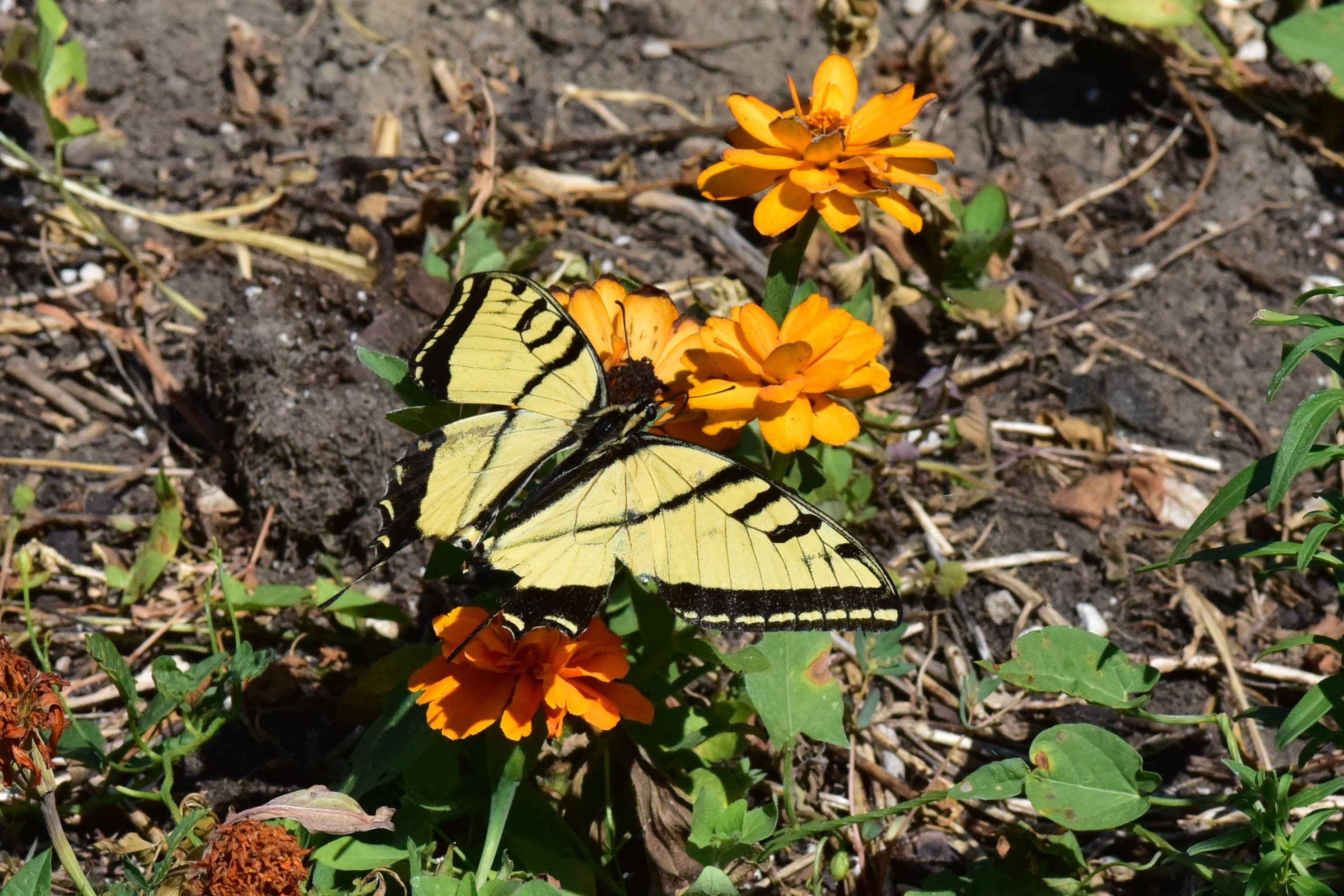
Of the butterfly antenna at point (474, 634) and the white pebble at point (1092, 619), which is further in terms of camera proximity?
the white pebble at point (1092, 619)

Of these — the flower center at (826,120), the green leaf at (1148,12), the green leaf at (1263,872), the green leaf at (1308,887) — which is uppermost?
the green leaf at (1148,12)

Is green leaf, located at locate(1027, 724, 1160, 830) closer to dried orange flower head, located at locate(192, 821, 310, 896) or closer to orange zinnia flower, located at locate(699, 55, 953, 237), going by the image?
orange zinnia flower, located at locate(699, 55, 953, 237)

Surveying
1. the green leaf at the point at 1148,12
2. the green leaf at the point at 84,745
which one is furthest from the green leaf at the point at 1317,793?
the green leaf at the point at 1148,12

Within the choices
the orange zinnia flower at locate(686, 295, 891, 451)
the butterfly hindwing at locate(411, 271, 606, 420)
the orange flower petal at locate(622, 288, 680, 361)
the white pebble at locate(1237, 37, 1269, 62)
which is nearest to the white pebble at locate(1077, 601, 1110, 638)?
the orange zinnia flower at locate(686, 295, 891, 451)

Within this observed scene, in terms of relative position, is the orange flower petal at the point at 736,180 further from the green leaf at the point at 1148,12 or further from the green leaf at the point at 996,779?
the green leaf at the point at 1148,12

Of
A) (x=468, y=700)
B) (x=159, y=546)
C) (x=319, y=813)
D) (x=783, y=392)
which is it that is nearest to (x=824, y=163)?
(x=783, y=392)

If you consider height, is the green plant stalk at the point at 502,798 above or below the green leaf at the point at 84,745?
above

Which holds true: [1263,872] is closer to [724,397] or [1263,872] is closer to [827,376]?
[827,376]
